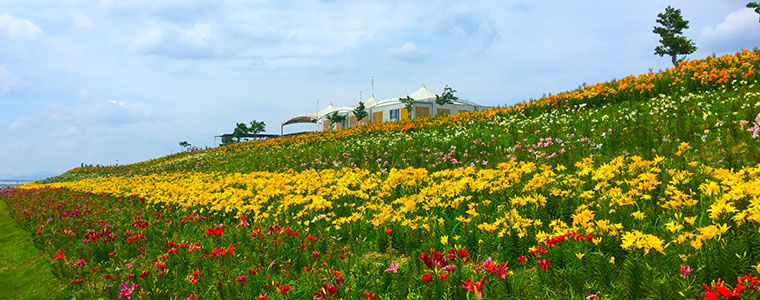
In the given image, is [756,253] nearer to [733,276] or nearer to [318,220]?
[733,276]

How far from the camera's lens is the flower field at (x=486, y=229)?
9.11ft

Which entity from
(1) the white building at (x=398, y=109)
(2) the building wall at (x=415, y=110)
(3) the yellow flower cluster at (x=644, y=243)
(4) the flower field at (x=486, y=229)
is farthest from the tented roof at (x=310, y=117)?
(3) the yellow flower cluster at (x=644, y=243)

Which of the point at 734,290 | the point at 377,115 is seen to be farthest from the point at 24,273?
the point at 377,115

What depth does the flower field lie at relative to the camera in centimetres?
278

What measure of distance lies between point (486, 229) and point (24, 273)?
638cm

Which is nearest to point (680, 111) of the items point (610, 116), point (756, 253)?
point (610, 116)

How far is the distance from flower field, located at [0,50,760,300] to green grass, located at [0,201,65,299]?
0.23 m

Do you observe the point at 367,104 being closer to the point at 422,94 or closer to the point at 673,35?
the point at 422,94

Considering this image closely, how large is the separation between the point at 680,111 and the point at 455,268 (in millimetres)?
9397

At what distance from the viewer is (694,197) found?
165 inches

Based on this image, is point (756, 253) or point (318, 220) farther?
point (318, 220)

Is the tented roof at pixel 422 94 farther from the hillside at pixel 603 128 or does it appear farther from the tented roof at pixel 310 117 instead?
the hillside at pixel 603 128

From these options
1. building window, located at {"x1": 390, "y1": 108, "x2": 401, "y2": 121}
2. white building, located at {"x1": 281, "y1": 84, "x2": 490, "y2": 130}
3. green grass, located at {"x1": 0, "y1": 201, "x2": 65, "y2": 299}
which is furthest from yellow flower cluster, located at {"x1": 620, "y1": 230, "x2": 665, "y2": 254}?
building window, located at {"x1": 390, "y1": 108, "x2": 401, "y2": 121}

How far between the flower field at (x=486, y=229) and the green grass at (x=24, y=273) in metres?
0.23
